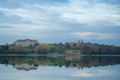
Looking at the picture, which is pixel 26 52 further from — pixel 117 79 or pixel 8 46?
pixel 117 79

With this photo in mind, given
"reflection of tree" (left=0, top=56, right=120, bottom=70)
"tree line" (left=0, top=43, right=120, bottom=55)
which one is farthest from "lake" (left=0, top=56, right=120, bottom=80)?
"tree line" (left=0, top=43, right=120, bottom=55)

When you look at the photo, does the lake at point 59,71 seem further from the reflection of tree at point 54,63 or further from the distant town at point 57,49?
the distant town at point 57,49

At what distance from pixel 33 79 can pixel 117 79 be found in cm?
323

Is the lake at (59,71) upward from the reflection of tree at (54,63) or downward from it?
downward

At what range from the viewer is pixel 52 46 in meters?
50.8

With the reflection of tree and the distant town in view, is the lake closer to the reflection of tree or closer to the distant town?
the reflection of tree

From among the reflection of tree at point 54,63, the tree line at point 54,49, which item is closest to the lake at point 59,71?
the reflection of tree at point 54,63

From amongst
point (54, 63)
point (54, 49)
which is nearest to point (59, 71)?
point (54, 63)

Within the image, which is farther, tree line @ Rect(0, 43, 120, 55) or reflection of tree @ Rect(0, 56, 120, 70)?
tree line @ Rect(0, 43, 120, 55)

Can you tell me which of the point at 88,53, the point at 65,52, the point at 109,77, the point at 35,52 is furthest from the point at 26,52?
the point at 109,77

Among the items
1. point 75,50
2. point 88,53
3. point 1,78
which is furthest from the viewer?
point 75,50

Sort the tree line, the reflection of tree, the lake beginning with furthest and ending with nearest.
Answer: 1. the tree line
2. the reflection of tree
3. the lake

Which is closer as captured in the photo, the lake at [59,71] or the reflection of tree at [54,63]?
the lake at [59,71]

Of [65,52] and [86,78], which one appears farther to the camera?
[65,52]
